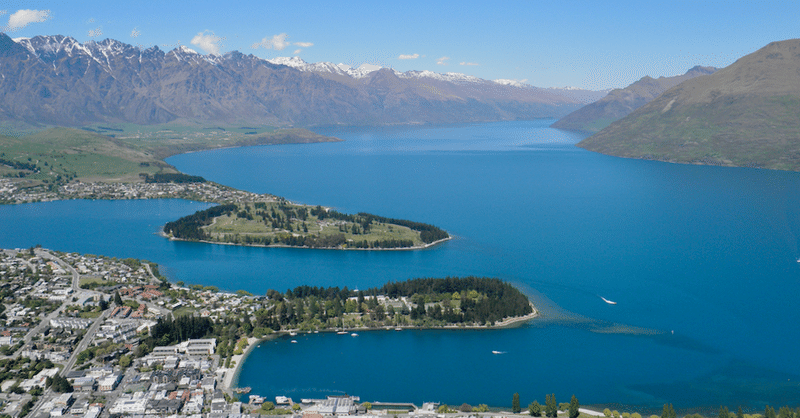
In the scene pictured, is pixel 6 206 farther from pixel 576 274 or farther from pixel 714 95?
pixel 714 95

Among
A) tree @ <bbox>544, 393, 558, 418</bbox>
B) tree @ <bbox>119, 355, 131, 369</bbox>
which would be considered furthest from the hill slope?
tree @ <bbox>119, 355, 131, 369</bbox>

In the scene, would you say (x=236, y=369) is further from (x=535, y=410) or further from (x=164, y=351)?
(x=535, y=410)

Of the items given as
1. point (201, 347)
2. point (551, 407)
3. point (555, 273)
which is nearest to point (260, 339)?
point (201, 347)

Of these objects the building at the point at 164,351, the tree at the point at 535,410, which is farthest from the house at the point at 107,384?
the tree at the point at 535,410

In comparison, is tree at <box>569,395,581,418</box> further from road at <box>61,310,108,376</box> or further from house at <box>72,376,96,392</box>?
road at <box>61,310,108,376</box>

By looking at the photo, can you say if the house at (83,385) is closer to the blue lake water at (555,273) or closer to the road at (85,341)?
the road at (85,341)

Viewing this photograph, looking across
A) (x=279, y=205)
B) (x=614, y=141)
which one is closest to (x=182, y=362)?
(x=279, y=205)
